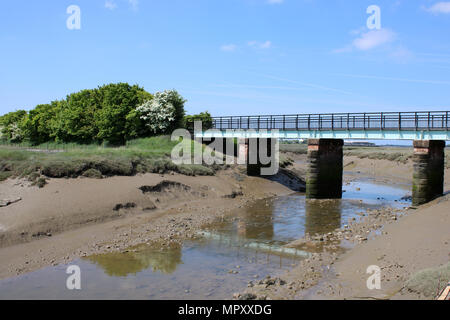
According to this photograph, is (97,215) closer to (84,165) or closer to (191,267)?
(84,165)

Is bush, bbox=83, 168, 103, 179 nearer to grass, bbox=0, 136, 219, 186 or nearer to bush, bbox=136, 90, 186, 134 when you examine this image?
grass, bbox=0, 136, 219, 186

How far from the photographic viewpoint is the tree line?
37594 mm

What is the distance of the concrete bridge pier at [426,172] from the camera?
21375 mm

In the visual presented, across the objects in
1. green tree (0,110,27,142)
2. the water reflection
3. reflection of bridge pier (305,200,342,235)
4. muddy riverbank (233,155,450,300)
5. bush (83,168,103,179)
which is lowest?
reflection of bridge pier (305,200,342,235)

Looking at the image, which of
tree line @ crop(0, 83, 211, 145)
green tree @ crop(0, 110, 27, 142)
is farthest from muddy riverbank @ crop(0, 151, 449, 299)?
green tree @ crop(0, 110, 27, 142)

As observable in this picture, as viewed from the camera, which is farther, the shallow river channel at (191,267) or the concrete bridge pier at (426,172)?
the concrete bridge pier at (426,172)

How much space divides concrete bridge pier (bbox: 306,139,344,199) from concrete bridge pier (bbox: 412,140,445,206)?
595cm

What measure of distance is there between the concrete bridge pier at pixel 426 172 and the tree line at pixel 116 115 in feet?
69.1

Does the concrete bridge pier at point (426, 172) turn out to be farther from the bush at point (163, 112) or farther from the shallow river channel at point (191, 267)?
the bush at point (163, 112)

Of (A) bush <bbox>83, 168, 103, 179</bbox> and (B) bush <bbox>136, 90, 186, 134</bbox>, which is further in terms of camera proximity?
(B) bush <bbox>136, 90, 186, 134</bbox>

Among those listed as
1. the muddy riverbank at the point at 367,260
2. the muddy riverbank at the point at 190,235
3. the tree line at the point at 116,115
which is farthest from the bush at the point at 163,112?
the muddy riverbank at the point at 367,260

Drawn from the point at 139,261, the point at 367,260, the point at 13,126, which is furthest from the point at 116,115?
the point at 367,260

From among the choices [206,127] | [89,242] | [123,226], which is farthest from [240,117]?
[89,242]
